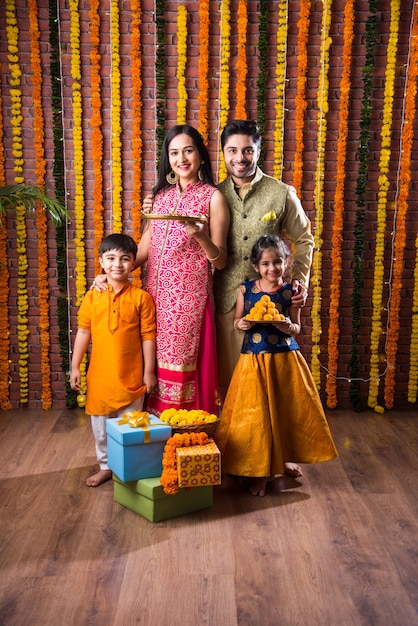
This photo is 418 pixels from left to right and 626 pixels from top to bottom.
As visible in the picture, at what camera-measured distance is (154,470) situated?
2.66 meters

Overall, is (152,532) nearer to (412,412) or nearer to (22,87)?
(412,412)

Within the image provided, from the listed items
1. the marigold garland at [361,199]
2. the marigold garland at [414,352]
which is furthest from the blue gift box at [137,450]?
the marigold garland at [414,352]

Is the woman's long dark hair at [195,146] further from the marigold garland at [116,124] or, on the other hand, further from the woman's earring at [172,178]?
the marigold garland at [116,124]

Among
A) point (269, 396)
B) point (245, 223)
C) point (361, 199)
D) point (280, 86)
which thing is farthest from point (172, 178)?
point (361, 199)

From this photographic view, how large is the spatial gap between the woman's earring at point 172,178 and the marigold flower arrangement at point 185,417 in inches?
41.9

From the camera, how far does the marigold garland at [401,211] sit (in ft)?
13.0

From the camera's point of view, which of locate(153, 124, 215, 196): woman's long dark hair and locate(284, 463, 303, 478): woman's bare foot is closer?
locate(153, 124, 215, 196): woman's long dark hair

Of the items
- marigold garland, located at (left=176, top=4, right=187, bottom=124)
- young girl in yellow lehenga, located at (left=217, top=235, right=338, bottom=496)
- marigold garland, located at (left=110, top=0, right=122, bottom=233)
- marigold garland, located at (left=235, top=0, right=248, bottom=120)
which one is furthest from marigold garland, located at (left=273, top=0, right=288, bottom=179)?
young girl in yellow lehenga, located at (left=217, top=235, right=338, bottom=496)

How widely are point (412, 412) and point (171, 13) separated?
304 cm

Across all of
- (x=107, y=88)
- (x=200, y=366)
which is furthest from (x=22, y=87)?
(x=200, y=366)

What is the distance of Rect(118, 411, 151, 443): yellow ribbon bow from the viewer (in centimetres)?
262

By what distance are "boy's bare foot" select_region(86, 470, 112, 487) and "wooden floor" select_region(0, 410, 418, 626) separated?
4 centimetres

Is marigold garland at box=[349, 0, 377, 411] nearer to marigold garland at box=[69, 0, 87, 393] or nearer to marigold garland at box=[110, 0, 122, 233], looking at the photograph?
marigold garland at box=[110, 0, 122, 233]

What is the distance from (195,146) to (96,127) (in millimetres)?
1382
